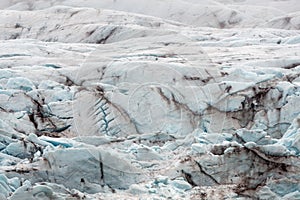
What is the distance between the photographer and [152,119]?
8.84m

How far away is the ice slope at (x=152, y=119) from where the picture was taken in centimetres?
614

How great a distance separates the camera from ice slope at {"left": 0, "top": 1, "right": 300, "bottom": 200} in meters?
6.14

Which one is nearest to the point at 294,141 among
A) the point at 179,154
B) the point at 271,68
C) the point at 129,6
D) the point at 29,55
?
the point at 179,154

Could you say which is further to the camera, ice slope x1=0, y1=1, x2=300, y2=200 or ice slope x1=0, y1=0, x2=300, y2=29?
ice slope x1=0, y1=0, x2=300, y2=29

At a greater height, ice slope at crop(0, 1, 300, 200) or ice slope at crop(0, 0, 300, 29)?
ice slope at crop(0, 1, 300, 200)

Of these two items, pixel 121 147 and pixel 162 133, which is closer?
pixel 121 147

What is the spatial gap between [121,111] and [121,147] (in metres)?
1.56

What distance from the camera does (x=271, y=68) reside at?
998cm

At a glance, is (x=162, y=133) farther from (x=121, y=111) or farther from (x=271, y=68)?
(x=271, y=68)

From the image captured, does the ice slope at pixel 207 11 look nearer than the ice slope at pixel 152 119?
No

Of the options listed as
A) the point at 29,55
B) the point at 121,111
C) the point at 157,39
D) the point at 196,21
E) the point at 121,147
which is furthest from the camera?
the point at 196,21

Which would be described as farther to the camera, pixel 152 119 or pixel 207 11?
pixel 207 11

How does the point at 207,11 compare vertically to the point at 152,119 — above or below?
below

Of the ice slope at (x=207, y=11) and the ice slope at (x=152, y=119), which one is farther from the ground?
the ice slope at (x=152, y=119)
